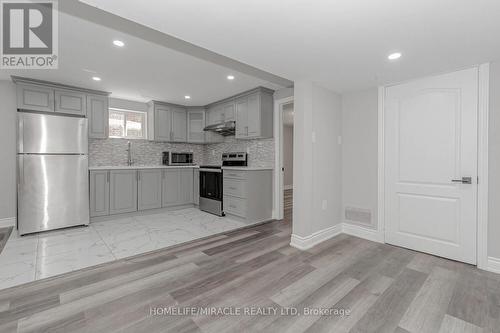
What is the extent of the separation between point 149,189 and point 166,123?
61.6 inches

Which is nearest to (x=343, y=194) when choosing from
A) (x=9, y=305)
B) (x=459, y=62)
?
(x=459, y=62)

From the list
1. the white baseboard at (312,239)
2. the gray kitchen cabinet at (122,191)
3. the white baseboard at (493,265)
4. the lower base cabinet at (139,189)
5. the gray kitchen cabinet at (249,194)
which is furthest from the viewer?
the gray kitchen cabinet at (122,191)

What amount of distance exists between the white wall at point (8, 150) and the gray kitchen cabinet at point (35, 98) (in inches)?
20.4

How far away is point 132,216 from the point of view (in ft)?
14.5

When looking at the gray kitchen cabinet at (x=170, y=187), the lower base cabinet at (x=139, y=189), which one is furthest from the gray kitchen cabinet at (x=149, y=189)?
the gray kitchen cabinet at (x=170, y=187)

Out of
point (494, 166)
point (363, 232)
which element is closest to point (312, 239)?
point (363, 232)

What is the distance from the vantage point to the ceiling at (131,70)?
2.35m

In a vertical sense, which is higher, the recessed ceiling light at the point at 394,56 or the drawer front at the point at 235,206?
the recessed ceiling light at the point at 394,56

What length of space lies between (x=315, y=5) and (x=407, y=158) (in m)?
2.33

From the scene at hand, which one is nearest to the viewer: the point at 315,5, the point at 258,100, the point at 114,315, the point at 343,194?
the point at 315,5

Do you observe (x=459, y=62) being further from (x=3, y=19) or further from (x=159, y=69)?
(x=3, y=19)

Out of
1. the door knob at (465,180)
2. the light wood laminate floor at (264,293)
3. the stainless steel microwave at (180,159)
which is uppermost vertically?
the stainless steel microwave at (180,159)

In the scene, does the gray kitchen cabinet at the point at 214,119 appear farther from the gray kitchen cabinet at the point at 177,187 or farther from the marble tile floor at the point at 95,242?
the marble tile floor at the point at 95,242

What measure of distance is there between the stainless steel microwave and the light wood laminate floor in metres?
2.91
